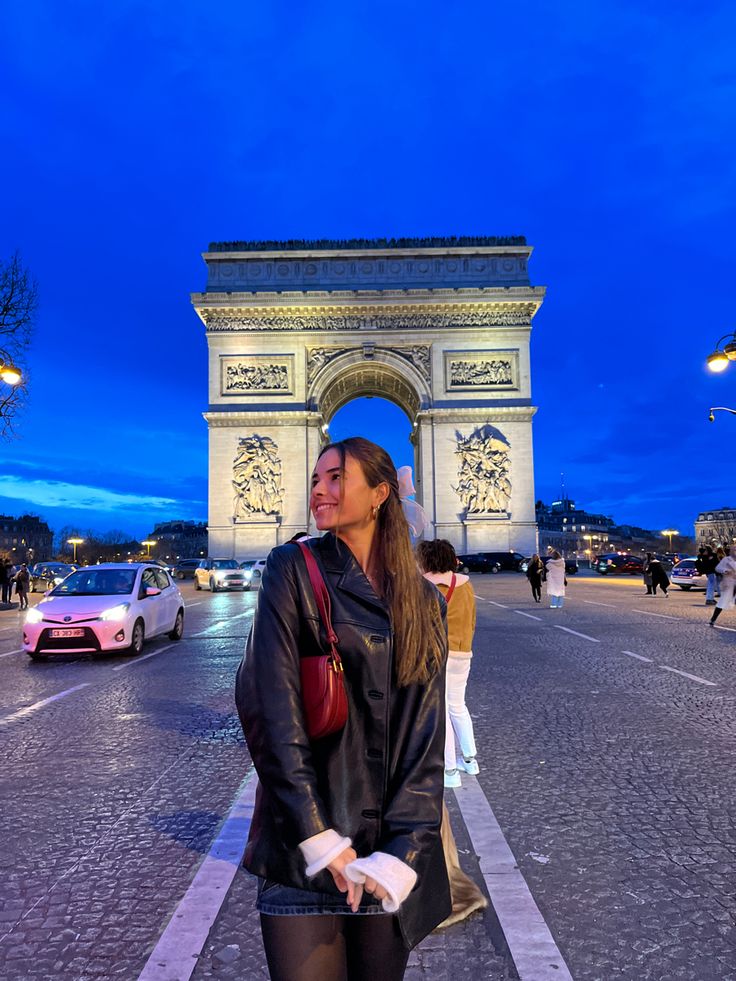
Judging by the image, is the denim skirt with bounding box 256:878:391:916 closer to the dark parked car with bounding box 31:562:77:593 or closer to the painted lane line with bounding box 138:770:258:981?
the painted lane line with bounding box 138:770:258:981

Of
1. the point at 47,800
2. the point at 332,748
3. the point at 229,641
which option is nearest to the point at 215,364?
the point at 229,641

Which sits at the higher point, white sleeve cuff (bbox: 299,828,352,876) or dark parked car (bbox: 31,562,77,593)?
dark parked car (bbox: 31,562,77,593)

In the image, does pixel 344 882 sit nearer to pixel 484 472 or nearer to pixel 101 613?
pixel 101 613

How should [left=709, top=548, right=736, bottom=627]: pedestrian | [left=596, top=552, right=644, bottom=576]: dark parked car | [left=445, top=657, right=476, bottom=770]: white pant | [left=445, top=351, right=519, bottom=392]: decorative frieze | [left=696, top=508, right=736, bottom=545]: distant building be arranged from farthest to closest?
[left=696, top=508, right=736, bottom=545]: distant building < [left=596, top=552, right=644, bottom=576]: dark parked car < [left=445, top=351, right=519, bottom=392]: decorative frieze < [left=709, top=548, right=736, bottom=627]: pedestrian < [left=445, top=657, right=476, bottom=770]: white pant

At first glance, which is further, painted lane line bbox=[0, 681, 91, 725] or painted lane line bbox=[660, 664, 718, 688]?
painted lane line bbox=[660, 664, 718, 688]

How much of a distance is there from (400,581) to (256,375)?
40280 millimetres

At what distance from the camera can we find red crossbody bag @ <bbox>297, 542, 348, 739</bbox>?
65.7 inches

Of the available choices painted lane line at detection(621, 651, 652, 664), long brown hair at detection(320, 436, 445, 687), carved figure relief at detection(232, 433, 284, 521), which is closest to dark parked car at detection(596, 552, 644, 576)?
carved figure relief at detection(232, 433, 284, 521)

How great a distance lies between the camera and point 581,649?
10.8m

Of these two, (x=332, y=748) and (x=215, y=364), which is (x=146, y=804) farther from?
(x=215, y=364)

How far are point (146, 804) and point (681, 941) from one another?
2.79 metres

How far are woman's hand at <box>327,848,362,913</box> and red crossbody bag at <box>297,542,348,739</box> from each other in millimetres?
244

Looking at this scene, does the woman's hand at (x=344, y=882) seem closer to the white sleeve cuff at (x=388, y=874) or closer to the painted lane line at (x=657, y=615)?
the white sleeve cuff at (x=388, y=874)

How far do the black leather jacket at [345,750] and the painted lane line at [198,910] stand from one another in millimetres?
1205
